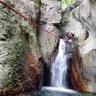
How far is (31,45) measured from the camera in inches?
449

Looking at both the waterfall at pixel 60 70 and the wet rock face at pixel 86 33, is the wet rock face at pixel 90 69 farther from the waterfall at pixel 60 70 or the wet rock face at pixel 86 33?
the waterfall at pixel 60 70

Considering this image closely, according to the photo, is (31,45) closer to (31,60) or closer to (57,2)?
(31,60)

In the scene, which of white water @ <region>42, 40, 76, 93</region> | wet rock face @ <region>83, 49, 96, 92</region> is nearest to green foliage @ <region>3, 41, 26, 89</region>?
white water @ <region>42, 40, 76, 93</region>

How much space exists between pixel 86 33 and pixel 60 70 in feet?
11.8

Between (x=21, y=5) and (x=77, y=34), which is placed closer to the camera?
(x=21, y=5)

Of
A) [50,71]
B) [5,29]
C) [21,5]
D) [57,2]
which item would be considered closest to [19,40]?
[5,29]

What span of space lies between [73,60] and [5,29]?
556 centimetres

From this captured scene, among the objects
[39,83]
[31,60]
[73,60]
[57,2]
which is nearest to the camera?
[31,60]

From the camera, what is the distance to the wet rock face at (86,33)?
39.4ft

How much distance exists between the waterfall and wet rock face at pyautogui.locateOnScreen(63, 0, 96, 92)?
1257 mm

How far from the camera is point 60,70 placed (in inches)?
523

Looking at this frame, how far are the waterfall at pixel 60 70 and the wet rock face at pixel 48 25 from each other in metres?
0.71

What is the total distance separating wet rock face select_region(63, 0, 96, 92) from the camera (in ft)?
39.4

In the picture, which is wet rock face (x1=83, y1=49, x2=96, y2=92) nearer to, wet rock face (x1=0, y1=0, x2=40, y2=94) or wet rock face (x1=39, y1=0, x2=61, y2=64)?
wet rock face (x1=39, y1=0, x2=61, y2=64)
